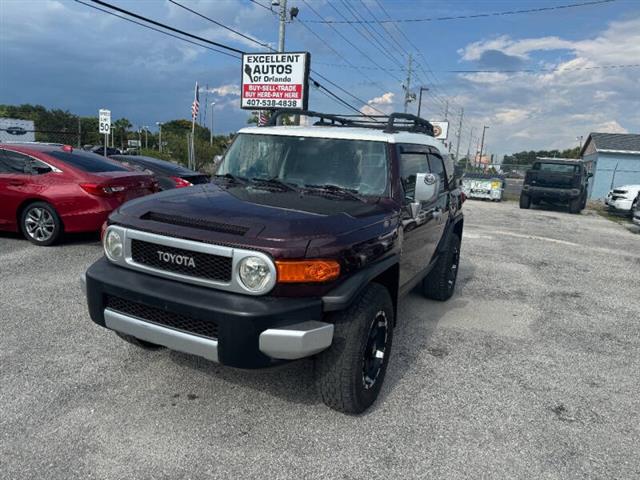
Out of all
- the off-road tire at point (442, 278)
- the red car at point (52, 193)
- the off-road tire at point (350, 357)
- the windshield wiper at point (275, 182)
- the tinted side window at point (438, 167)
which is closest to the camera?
the off-road tire at point (350, 357)

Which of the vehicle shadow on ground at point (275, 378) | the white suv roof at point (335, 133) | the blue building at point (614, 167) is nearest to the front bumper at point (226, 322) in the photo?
the vehicle shadow on ground at point (275, 378)

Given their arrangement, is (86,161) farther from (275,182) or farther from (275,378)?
(275,378)

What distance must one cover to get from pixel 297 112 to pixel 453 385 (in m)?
2.81

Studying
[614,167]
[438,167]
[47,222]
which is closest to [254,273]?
[438,167]

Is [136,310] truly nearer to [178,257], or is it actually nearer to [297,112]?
[178,257]

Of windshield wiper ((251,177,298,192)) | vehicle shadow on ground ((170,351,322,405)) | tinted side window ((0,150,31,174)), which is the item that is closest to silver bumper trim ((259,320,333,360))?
vehicle shadow on ground ((170,351,322,405))

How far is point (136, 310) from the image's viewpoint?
290cm

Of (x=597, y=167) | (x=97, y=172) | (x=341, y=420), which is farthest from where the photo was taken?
(x=597, y=167)

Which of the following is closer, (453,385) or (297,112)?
(453,385)

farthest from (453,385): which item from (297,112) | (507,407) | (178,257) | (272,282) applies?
(297,112)

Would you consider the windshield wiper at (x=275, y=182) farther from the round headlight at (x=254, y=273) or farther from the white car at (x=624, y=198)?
the white car at (x=624, y=198)

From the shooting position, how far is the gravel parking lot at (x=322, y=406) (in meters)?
2.68

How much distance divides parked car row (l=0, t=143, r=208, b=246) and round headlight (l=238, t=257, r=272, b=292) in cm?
519

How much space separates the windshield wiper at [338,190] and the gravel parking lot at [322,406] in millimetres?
1358
